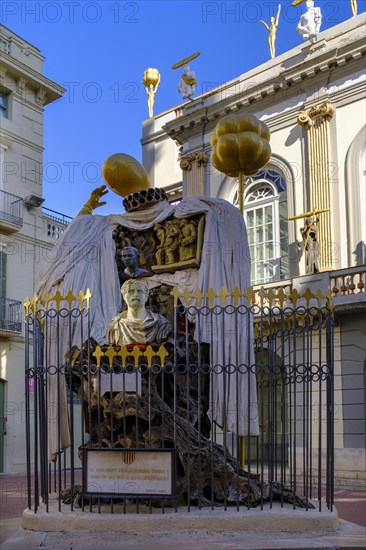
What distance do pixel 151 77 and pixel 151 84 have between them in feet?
1.79

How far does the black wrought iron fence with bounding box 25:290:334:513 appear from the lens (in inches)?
253

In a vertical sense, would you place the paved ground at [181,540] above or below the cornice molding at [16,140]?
below

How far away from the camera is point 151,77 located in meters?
26.7

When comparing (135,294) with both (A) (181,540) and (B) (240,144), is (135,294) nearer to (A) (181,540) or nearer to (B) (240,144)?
(B) (240,144)

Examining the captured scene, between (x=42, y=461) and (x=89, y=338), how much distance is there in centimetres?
126

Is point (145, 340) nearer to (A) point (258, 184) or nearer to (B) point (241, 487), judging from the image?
(B) point (241, 487)

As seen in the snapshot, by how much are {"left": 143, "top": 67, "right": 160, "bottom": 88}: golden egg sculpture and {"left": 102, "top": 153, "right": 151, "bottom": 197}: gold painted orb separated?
19.1 metres

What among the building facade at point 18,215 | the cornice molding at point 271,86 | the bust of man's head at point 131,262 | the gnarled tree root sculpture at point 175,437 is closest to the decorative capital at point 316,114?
the cornice molding at point 271,86

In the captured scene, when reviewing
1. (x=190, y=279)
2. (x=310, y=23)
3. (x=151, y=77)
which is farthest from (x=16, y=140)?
(x=190, y=279)

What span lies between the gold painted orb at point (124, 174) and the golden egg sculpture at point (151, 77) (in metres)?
19.1

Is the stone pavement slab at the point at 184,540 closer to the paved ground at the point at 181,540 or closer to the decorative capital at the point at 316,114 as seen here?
the paved ground at the point at 181,540

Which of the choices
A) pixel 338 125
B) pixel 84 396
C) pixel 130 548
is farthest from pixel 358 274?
pixel 130 548

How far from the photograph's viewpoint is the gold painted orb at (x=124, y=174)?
8266mm

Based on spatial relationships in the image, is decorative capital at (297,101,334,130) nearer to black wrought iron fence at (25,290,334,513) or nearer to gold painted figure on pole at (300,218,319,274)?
gold painted figure on pole at (300,218,319,274)
